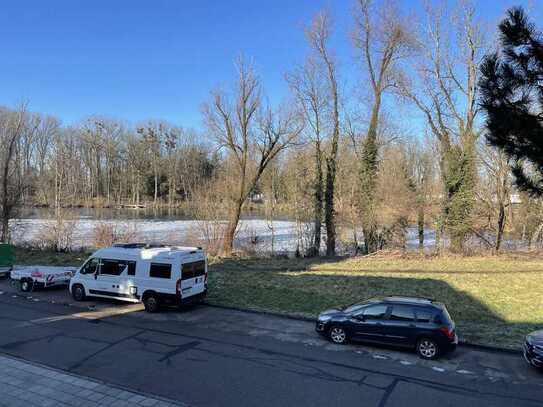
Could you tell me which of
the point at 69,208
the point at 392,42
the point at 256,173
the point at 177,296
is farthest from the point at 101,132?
the point at 177,296

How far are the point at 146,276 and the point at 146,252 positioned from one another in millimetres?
832

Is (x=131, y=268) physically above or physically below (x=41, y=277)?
above

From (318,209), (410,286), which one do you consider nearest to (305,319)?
(410,286)

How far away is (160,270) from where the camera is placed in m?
13.8

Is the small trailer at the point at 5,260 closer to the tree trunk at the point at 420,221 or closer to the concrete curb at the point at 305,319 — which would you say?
the concrete curb at the point at 305,319

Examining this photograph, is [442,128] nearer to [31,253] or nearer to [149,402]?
[149,402]

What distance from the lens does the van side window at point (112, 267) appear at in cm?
1475

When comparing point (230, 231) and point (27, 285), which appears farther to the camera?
point (230, 231)

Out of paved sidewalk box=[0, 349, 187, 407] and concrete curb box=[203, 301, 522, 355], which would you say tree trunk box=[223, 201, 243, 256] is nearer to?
concrete curb box=[203, 301, 522, 355]

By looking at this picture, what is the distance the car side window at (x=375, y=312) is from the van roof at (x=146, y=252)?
21.1 feet

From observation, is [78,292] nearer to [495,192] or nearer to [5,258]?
[5,258]

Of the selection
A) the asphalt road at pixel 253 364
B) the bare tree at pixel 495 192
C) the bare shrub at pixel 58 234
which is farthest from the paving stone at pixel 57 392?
the bare tree at pixel 495 192

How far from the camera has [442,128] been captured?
95.0 feet

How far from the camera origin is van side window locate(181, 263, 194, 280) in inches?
540
